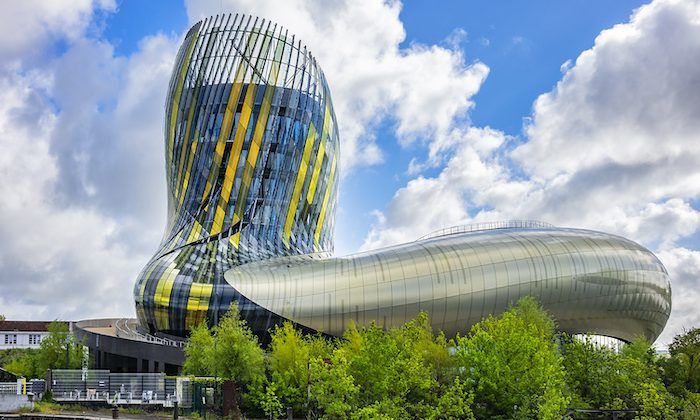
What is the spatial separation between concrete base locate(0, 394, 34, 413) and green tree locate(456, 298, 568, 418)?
22815 millimetres

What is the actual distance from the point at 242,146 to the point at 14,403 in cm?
3777

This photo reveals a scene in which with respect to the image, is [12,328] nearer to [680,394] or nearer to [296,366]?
[296,366]

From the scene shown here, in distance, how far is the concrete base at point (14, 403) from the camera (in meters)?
38.7

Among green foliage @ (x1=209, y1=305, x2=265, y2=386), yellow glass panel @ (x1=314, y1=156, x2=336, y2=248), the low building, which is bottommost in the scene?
green foliage @ (x1=209, y1=305, x2=265, y2=386)

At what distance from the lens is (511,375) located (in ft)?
117

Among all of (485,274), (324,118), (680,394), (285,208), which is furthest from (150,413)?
(324,118)

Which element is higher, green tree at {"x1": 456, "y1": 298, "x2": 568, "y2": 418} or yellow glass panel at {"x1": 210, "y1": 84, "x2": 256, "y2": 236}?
yellow glass panel at {"x1": 210, "y1": 84, "x2": 256, "y2": 236}

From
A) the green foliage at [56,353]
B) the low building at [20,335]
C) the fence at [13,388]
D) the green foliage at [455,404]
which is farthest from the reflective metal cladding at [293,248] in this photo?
the low building at [20,335]

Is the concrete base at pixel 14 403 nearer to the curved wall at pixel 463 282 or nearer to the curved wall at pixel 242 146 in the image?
the curved wall at pixel 463 282

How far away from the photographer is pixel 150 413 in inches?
1598

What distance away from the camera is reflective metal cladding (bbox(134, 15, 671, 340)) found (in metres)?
55.5

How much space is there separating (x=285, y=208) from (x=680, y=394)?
41.8 meters

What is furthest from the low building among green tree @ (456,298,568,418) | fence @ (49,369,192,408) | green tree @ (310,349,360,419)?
green tree @ (456,298,568,418)

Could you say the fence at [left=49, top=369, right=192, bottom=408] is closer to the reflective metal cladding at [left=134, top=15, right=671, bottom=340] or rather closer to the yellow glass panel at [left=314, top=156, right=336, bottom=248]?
the reflective metal cladding at [left=134, top=15, right=671, bottom=340]
